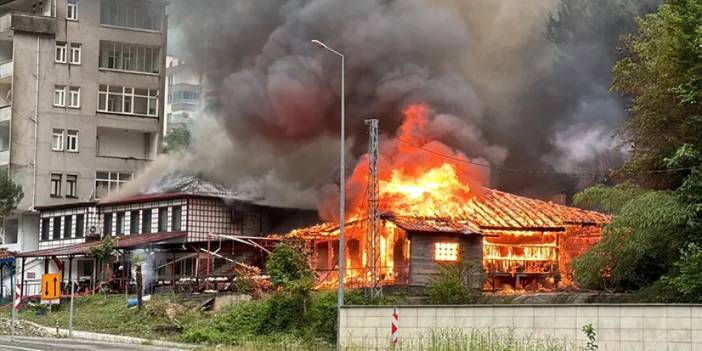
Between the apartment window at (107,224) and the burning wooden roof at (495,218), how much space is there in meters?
19.7

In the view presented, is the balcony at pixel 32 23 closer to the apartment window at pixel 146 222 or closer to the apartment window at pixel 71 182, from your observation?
the apartment window at pixel 71 182

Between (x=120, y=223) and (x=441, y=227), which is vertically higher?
(x=120, y=223)

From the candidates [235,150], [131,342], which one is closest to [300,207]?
[235,150]

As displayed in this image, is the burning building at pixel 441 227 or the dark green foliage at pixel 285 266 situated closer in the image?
the dark green foliage at pixel 285 266

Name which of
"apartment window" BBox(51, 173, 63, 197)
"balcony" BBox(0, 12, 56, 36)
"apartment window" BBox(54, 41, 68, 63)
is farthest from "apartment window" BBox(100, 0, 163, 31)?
"apartment window" BBox(51, 173, 63, 197)

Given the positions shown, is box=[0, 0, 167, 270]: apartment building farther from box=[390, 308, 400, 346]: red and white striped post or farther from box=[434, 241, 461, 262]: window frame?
box=[390, 308, 400, 346]: red and white striped post

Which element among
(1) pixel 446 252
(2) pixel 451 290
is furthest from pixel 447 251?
(2) pixel 451 290

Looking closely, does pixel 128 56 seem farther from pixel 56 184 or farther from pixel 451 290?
pixel 451 290

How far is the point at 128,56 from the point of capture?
253 feet

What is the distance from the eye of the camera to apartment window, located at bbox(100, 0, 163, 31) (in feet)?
252

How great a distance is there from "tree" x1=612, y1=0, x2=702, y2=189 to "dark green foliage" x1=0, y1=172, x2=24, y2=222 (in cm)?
4239

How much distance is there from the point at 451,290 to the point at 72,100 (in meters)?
41.1

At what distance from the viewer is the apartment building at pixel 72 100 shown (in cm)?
7544

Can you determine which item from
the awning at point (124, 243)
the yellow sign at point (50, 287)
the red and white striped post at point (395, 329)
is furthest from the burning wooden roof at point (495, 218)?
the red and white striped post at point (395, 329)
